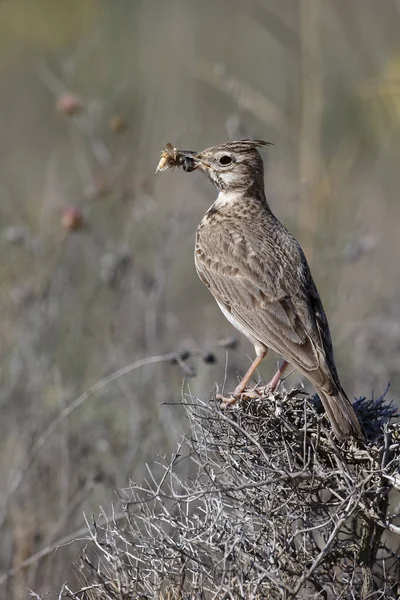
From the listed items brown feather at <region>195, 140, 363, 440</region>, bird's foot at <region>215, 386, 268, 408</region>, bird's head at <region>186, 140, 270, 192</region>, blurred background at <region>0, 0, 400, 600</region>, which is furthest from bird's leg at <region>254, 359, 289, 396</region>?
bird's head at <region>186, 140, 270, 192</region>

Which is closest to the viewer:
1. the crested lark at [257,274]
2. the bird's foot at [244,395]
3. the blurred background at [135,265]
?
the bird's foot at [244,395]

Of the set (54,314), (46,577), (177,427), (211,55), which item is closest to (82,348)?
(54,314)

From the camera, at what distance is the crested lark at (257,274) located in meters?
4.55

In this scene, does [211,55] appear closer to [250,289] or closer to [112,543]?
[250,289]

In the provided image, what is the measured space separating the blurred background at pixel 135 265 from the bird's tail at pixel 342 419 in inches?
17.1

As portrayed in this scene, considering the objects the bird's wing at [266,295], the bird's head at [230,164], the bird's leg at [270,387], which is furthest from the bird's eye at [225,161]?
the bird's leg at [270,387]

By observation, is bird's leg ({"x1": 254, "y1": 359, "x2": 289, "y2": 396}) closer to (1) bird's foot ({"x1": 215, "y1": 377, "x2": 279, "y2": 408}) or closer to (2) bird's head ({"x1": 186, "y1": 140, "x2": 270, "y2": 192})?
(1) bird's foot ({"x1": 215, "y1": 377, "x2": 279, "y2": 408})

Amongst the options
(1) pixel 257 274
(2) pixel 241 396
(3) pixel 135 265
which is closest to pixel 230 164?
(1) pixel 257 274

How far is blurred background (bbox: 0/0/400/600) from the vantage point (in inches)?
234

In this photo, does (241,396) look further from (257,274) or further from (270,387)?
(257,274)

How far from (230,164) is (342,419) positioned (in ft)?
7.37

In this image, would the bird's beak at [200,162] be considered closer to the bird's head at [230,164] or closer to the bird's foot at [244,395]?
the bird's head at [230,164]

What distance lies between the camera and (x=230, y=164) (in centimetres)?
571

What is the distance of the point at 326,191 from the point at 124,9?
390 centimetres
